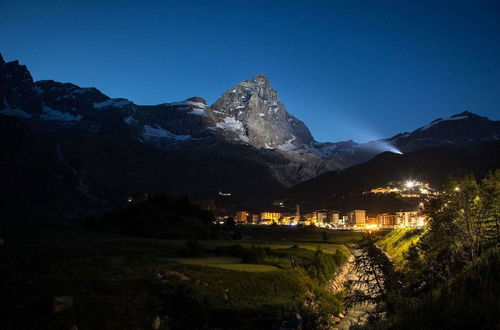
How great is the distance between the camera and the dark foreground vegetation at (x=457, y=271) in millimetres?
9156

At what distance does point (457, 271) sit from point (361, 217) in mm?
124422

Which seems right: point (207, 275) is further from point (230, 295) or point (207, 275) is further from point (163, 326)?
point (163, 326)

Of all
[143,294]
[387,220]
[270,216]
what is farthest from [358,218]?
[143,294]

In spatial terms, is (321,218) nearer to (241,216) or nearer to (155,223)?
(241,216)

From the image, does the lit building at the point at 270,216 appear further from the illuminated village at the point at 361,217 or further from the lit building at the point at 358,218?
the lit building at the point at 358,218

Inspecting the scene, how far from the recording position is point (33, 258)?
28.0 meters

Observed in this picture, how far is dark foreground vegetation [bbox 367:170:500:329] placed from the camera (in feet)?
30.0

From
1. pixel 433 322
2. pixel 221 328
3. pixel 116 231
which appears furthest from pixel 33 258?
pixel 116 231

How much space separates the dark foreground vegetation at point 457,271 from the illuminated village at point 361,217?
66.4m

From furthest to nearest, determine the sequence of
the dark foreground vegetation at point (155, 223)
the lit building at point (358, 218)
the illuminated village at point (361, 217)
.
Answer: the lit building at point (358, 218)
the illuminated village at point (361, 217)
the dark foreground vegetation at point (155, 223)

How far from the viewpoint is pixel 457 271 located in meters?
22.5

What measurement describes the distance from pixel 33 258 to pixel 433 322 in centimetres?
2749

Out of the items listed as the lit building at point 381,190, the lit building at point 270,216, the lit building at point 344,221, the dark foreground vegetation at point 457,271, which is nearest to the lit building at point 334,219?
the lit building at point 344,221

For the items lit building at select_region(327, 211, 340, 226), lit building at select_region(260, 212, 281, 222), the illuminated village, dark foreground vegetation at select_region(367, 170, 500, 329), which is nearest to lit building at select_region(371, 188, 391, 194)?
the illuminated village
